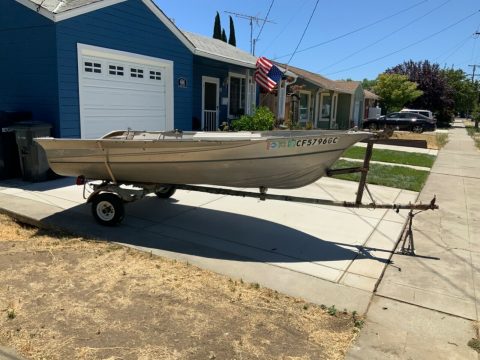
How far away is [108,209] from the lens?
19.1ft

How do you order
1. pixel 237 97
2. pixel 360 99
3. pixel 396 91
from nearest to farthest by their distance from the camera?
1. pixel 237 97
2. pixel 360 99
3. pixel 396 91

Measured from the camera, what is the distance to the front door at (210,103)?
1508 cm

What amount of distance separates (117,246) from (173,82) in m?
7.75

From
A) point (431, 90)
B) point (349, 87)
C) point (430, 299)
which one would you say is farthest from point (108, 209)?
point (431, 90)

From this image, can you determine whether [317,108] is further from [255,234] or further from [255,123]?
[255,234]

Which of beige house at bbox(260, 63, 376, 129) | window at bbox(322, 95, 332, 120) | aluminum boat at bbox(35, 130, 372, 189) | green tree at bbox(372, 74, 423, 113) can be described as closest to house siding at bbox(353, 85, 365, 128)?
beige house at bbox(260, 63, 376, 129)

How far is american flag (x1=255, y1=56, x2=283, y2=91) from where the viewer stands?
51.0ft

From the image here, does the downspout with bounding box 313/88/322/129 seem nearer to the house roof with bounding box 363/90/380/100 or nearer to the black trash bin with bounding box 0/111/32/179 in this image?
the house roof with bounding box 363/90/380/100

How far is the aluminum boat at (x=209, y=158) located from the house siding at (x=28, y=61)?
3.21 meters

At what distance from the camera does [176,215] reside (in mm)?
6500

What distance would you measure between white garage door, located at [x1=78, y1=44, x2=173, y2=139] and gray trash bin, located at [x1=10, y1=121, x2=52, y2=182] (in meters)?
1.26

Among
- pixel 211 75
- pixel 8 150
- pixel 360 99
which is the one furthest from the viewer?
pixel 360 99

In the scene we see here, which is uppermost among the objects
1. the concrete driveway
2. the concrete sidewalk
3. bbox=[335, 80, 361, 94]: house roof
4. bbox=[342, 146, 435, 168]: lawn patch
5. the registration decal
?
bbox=[335, 80, 361, 94]: house roof

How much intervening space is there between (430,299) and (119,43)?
8.73 meters
